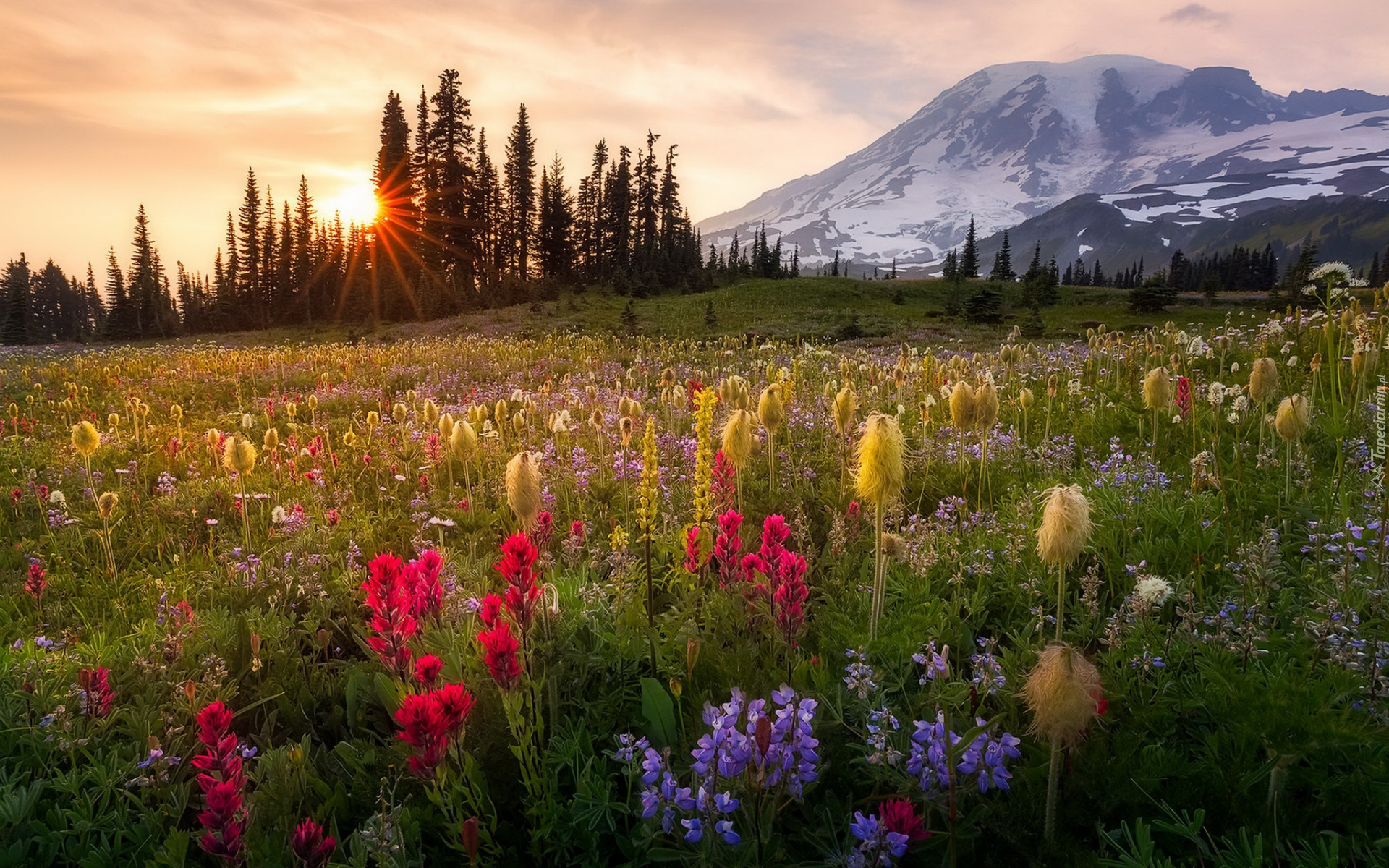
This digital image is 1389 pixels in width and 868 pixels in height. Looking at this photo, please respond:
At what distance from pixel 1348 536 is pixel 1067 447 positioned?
238cm

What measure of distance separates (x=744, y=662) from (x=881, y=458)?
0.95 metres

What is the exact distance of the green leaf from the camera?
90.9 inches

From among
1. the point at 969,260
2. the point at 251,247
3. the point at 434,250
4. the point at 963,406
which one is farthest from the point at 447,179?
the point at 963,406

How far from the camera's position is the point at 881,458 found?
254 cm

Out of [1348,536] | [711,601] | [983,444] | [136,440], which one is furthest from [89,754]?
[136,440]

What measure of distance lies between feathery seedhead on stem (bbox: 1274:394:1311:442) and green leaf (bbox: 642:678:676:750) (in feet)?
12.5

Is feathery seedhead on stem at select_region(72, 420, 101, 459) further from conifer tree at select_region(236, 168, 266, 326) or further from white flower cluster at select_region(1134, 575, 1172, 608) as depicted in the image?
conifer tree at select_region(236, 168, 266, 326)

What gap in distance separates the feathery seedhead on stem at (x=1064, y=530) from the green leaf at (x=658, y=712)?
4.52 feet

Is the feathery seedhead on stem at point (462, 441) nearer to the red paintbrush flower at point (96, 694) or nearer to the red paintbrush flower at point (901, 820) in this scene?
the red paintbrush flower at point (96, 694)

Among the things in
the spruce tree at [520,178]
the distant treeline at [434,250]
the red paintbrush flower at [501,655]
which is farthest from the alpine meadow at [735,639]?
the spruce tree at [520,178]

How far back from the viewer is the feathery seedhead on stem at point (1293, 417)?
365 cm

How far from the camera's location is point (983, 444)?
4.61m

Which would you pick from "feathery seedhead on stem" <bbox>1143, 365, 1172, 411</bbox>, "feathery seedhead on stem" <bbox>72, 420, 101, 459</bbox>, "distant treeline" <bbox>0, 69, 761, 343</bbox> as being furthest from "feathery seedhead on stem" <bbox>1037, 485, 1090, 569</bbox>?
"distant treeline" <bbox>0, 69, 761, 343</bbox>

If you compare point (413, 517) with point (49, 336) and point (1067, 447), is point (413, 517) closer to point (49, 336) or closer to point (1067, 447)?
point (1067, 447)
